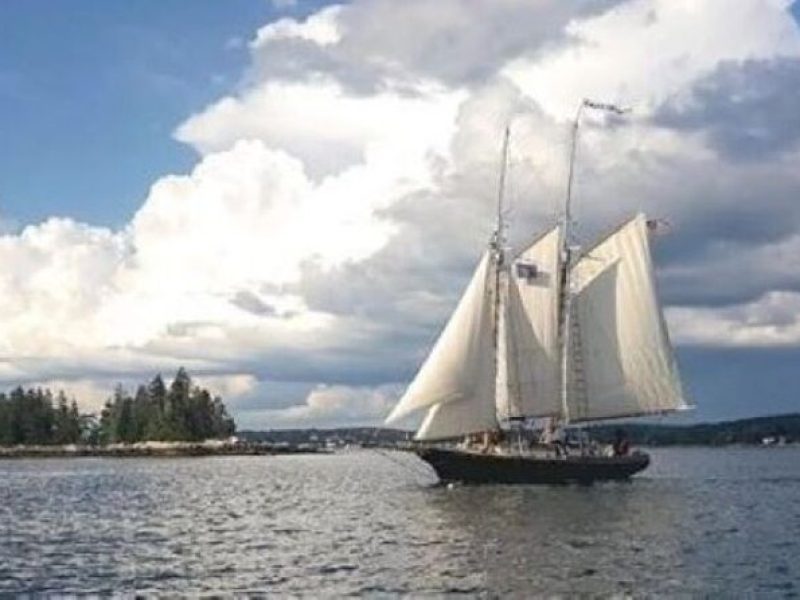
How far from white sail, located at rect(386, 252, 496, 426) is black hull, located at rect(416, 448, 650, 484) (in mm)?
3140

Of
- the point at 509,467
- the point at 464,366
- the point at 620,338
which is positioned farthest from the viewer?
the point at 620,338

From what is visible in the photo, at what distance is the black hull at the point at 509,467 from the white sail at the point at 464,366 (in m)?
3.14

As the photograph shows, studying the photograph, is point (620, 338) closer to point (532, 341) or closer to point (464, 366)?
point (532, 341)

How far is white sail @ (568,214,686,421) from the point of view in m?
114

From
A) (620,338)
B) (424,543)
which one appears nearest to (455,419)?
(620,338)

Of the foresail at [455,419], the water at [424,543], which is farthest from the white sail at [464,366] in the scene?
the water at [424,543]

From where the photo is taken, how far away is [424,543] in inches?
2670

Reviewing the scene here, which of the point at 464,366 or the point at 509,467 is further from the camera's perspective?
the point at 509,467

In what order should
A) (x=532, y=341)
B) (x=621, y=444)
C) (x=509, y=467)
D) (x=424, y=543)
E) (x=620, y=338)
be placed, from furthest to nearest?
(x=621, y=444) < (x=532, y=341) < (x=620, y=338) < (x=509, y=467) < (x=424, y=543)

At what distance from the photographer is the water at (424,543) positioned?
51.4 meters

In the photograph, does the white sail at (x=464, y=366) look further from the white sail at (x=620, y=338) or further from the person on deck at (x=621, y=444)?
the person on deck at (x=621, y=444)

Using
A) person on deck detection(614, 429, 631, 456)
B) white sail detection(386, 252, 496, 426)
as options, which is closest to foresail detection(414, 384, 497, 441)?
white sail detection(386, 252, 496, 426)

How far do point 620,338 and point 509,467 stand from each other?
45.6ft

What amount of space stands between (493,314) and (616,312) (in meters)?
10.3
